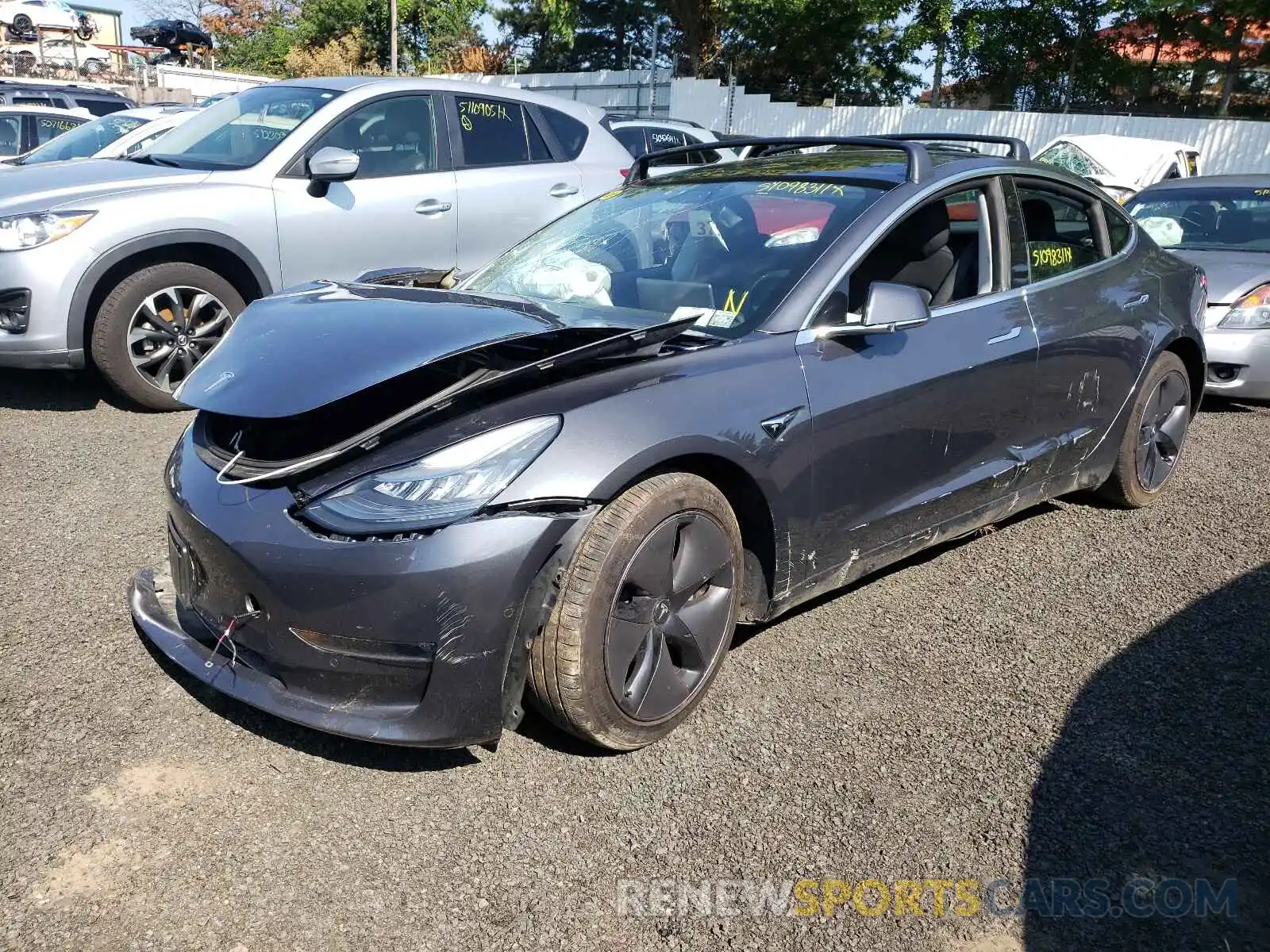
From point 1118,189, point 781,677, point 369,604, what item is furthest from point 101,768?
point 1118,189

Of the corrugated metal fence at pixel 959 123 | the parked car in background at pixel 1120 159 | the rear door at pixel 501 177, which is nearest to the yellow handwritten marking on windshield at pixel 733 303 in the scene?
the rear door at pixel 501 177

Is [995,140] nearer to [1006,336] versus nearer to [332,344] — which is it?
[1006,336]

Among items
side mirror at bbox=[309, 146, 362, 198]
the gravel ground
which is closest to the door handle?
the gravel ground

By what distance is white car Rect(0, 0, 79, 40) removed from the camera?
35156 mm

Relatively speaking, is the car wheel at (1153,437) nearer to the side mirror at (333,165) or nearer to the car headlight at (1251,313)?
the car headlight at (1251,313)

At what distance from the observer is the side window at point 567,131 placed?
23.6 ft

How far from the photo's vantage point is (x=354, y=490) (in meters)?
2.47

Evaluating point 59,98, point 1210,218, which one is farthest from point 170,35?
point 1210,218

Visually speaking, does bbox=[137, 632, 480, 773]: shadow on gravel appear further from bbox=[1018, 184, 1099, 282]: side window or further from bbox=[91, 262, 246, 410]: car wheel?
bbox=[91, 262, 246, 410]: car wheel

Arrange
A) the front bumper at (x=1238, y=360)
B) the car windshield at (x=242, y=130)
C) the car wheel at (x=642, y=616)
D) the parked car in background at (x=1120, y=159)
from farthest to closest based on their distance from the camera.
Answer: the parked car in background at (x=1120, y=159) < the front bumper at (x=1238, y=360) < the car windshield at (x=242, y=130) < the car wheel at (x=642, y=616)

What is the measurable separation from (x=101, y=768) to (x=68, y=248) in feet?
12.0

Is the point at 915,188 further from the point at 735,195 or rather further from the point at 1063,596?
the point at 1063,596

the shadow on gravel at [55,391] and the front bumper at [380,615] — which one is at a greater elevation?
the front bumper at [380,615]

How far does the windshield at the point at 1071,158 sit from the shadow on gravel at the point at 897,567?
8.74 metres
